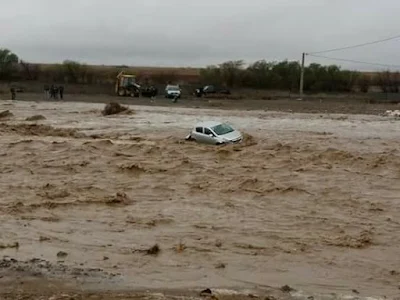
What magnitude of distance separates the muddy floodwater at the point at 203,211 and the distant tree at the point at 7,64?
69.2 meters

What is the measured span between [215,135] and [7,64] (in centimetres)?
7930

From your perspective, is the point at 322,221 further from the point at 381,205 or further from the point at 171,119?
the point at 171,119

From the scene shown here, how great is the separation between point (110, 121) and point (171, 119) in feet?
13.4

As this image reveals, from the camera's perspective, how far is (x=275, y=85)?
98.2 meters

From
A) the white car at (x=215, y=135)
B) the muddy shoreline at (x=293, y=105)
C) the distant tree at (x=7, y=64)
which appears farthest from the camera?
the distant tree at (x=7, y=64)

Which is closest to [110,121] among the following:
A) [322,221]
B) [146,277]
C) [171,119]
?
[171,119]

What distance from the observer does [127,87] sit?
74375 mm

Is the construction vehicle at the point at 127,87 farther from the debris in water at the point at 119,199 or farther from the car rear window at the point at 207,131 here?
the debris in water at the point at 119,199

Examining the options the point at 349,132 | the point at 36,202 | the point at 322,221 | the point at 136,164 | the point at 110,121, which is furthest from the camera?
the point at 110,121

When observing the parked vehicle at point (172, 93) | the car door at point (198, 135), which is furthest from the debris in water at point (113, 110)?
the car door at point (198, 135)

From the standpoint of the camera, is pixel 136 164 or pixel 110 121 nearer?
pixel 136 164

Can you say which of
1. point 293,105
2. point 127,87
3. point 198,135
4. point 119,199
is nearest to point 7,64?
point 127,87

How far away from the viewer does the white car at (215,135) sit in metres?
30.5

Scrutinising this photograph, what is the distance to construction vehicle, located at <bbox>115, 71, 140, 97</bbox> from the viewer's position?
74.2 metres
